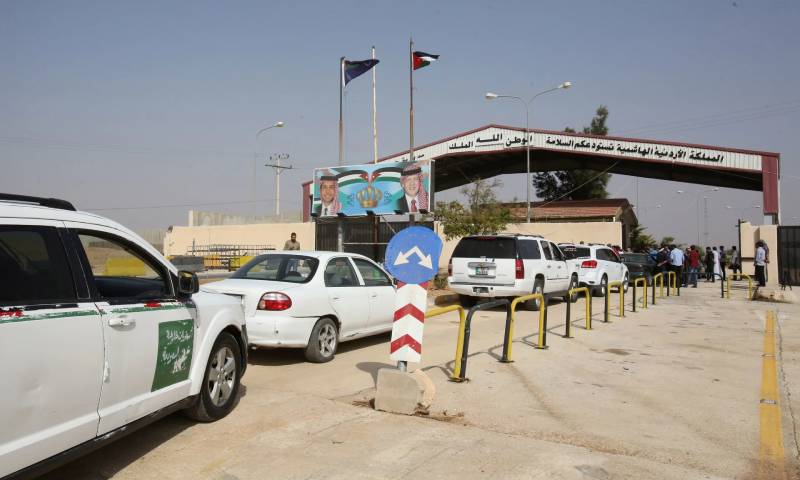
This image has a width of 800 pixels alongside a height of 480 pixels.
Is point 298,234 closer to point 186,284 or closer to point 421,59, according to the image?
point 421,59

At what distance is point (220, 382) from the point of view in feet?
18.3

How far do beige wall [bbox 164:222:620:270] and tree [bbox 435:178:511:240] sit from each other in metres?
2.76

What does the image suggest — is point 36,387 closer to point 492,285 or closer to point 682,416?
point 682,416

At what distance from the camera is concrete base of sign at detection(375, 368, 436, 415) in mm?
5770

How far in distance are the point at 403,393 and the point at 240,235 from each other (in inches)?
1549

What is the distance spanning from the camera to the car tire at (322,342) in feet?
26.2

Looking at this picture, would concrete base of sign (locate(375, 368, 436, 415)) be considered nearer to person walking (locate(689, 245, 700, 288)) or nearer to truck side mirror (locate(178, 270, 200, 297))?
truck side mirror (locate(178, 270, 200, 297))

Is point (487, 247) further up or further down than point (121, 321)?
further up

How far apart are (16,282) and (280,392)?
3.55 meters

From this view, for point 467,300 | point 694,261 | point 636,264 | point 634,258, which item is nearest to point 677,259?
point 636,264

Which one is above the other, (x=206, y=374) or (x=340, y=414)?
(x=206, y=374)

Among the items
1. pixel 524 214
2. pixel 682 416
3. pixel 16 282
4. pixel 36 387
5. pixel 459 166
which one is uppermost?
pixel 459 166

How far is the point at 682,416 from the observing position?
5.88 metres

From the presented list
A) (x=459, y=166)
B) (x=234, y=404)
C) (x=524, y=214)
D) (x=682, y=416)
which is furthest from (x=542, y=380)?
(x=459, y=166)
